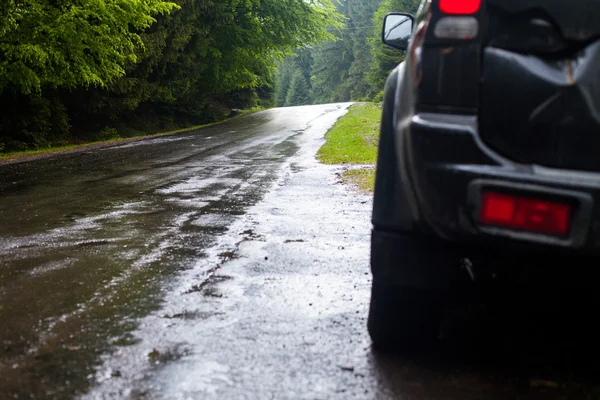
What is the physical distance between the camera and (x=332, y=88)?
8575cm

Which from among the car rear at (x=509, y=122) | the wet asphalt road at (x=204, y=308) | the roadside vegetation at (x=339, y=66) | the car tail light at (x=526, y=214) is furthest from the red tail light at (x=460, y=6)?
the roadside vegetation at (x=339, y=66)

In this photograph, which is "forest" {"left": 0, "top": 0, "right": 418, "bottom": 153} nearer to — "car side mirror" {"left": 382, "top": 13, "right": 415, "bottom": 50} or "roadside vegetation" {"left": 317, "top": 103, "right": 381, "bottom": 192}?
"roadside vegetation" {"left": 317, "top": 103, "right": 381, "bottom": 192}

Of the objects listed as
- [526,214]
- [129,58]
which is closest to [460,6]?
[526,214]

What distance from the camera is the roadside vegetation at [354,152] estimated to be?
10.1 m

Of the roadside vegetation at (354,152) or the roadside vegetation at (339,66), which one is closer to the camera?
the roadside vegetation at (354,152)

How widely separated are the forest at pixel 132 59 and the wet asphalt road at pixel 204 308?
8722 millimetres

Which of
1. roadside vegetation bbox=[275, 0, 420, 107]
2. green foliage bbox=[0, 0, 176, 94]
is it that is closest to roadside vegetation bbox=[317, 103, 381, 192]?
green foliage bbox=[0, 0, 176, 94]

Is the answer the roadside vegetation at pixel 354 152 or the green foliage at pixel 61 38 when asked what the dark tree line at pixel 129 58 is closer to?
the green foliage at pixel 61 38

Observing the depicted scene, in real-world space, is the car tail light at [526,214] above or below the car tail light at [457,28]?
below

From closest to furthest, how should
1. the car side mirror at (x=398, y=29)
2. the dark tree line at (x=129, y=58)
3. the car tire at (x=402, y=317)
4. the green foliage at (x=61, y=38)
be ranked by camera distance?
1. the car tire at (x=402, y=317)
2. the car side mirror at (x=398, y=29)
3. the green foliage at (x=61, y=38)
4. the dark tree line at (x=129, y=58)

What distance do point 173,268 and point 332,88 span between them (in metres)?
83.3

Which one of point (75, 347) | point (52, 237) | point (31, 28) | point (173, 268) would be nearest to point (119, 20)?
point (31, 28)

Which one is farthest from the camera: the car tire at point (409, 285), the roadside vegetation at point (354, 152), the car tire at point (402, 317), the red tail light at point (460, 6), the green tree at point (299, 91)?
the green tree at point (299, 91)

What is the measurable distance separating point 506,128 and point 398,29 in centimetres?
164
